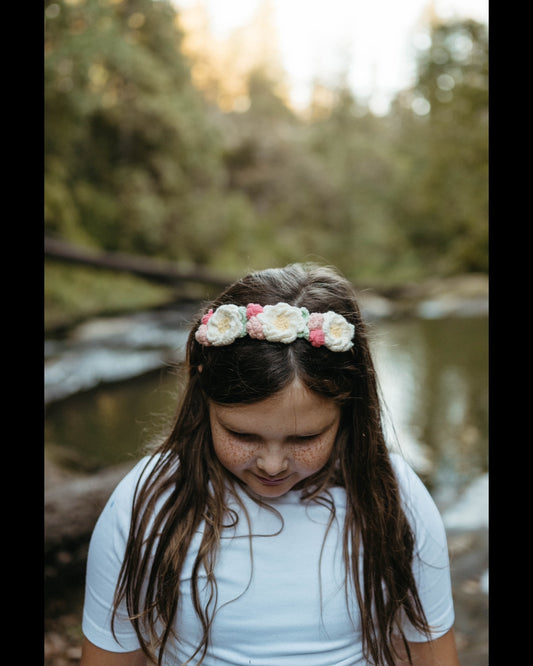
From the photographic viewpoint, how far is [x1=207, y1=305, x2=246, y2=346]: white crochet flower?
1.01 meters

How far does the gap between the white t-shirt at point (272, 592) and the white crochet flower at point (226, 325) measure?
315 mm

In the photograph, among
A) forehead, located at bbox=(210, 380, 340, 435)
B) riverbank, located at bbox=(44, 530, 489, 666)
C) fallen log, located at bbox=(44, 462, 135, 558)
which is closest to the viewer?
forehead, located at bbox=(210, 380, 340, 435)

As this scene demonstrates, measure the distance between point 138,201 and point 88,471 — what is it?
2728 mm

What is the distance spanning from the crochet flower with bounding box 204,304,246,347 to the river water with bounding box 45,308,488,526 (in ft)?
9.04

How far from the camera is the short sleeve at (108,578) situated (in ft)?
3.44

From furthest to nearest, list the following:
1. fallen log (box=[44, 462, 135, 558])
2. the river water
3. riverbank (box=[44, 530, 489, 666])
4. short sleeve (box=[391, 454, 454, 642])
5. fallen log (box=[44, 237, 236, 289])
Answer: fallen log (box=[44, 237, 236, 289])
the river water
fallen log (box=[44, 462, 135, 558])
riverbank (box=[44, 530, 489, 666])
short sleeve (box=[391, 454, 454, 642])

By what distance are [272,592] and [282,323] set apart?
1.53 feet

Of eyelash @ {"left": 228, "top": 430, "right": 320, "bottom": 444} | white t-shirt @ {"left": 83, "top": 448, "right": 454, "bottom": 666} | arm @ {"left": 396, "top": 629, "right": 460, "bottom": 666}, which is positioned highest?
eyelash @ {"left": 228, "top": 430, "right": 320, "bottom": 444}

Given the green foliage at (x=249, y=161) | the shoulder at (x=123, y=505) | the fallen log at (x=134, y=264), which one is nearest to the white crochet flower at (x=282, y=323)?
the shoulder at (x=123, y=505)

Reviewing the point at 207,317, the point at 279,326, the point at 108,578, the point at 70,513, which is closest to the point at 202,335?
the point at 207,317

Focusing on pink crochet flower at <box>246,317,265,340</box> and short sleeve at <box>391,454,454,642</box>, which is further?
short sleeve at <box>391,454,454,642</box>

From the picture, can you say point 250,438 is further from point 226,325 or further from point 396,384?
point 396,384

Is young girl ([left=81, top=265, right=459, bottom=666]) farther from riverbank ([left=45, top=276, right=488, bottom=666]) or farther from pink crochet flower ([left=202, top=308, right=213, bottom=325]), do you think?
riverbank ([left=45, top=276, right=488, bottom=666])

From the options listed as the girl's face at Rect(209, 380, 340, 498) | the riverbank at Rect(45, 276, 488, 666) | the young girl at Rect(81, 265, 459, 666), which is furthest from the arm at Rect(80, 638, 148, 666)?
the riverbank at Rect(45, 276, 488, 666)
